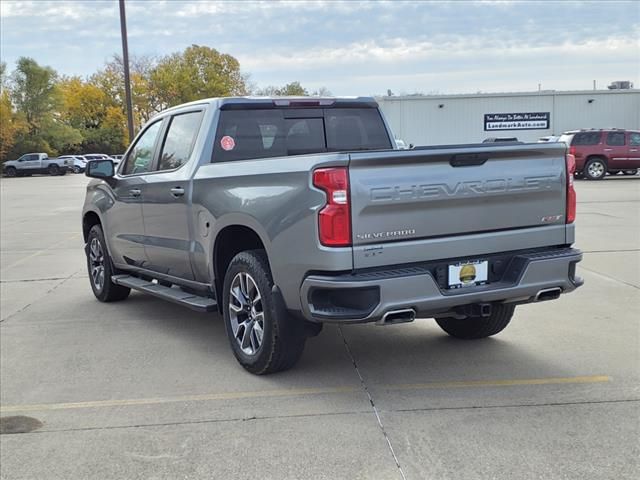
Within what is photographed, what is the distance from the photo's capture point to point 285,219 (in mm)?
4148

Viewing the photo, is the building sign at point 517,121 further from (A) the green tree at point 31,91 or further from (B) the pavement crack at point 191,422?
(A) the green tree at point 31,91

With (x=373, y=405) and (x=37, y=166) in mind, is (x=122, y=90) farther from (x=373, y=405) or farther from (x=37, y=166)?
(x=373, y=405)

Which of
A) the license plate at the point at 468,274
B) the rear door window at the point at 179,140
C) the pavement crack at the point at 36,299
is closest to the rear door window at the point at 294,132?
the rear door window at the point at 179,140

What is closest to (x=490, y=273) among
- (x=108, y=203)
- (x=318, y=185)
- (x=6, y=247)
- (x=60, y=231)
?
(x=318, y=185)

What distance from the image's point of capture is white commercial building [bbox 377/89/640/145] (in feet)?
127

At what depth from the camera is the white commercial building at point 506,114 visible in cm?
3875

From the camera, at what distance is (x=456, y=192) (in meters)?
4.11

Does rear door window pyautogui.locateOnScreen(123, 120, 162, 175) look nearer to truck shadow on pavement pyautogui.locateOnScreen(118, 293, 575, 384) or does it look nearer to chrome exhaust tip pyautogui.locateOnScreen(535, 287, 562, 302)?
truck shadow on pavement pyautogui.locateOnScreen(118, 293, 575, 384)

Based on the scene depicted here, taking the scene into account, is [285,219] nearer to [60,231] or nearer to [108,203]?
[108,203]

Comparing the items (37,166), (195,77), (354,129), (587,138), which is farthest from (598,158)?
(195,77)

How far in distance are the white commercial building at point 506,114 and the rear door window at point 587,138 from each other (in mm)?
14808

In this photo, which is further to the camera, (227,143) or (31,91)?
(31,91)

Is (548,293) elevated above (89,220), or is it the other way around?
(89,220)

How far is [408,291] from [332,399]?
91 cm
